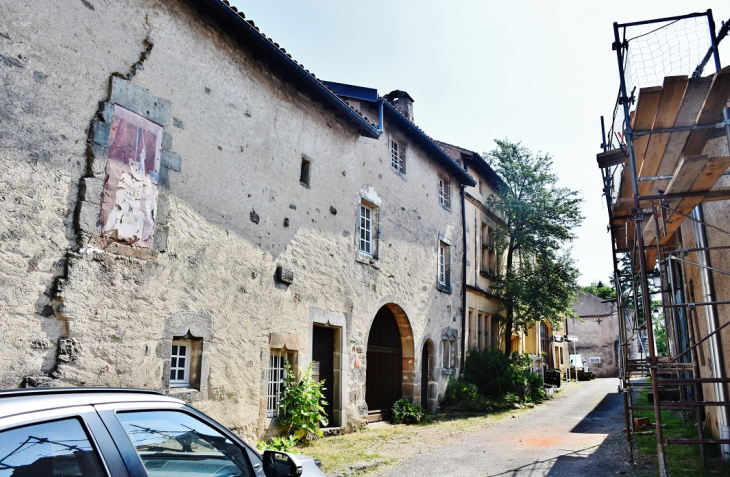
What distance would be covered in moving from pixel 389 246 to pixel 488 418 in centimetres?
464

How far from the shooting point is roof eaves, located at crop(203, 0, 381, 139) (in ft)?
24.7

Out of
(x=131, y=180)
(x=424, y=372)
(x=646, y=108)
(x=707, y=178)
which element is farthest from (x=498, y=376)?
(x=131, y=180)

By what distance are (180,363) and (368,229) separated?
5.49 meters

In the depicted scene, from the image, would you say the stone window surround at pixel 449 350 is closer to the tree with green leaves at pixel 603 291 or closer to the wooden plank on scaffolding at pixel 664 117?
the wooden plank on scaffolding at pixel 664 117

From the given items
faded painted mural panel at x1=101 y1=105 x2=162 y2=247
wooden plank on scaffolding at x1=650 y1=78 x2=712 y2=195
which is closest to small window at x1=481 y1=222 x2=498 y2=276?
wooden plank on scaffolding at x1=650 y1=78 x2=712 y2=195

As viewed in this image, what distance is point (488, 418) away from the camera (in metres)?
12.9

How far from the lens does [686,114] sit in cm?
552

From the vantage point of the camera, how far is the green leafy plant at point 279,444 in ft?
25.1

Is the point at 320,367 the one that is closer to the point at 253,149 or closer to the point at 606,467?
the point at 253,149

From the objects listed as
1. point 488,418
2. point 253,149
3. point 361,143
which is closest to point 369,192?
point 361,143

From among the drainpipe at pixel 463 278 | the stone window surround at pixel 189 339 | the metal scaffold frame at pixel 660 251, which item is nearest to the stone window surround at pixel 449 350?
the drainpipe at pixel 463 278

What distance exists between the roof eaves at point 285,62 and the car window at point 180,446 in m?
6.16

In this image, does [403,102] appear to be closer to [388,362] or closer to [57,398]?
[388,362]

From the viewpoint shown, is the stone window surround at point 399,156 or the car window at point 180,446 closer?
the car window at point 180,446
